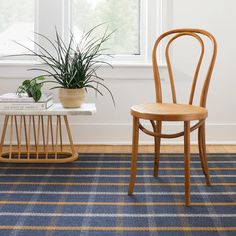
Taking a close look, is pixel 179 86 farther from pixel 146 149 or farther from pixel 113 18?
pixel 113 18

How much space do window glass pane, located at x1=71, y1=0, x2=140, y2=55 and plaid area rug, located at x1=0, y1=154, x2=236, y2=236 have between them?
108 cm

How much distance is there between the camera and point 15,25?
377 cm

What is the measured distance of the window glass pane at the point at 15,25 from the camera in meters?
3.74

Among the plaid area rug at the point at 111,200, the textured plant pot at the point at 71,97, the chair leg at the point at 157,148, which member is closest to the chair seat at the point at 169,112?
the chair leg at the point at 157,148

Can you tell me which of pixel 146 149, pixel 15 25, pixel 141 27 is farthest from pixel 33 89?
pixel 141 27

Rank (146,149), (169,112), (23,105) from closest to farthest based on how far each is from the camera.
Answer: (169,112) < (23,105) < (146,149)

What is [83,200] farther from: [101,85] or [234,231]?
[101,85]

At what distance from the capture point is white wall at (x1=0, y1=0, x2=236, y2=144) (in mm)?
3611

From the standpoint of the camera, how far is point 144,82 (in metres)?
3.71

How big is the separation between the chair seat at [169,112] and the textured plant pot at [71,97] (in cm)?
73

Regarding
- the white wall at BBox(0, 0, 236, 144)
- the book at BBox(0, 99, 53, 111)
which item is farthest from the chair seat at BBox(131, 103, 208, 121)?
the white wall at BBox(0, 0, 236, 144)

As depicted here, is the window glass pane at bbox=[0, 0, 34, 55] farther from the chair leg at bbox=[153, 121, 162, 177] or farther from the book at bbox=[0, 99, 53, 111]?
the chair leg at bbox=[153, 121, 162, 177]

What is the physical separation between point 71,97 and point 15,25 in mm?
1006

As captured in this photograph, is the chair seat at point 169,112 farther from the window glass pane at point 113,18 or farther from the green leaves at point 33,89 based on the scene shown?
the window glass pane at point 113,18
